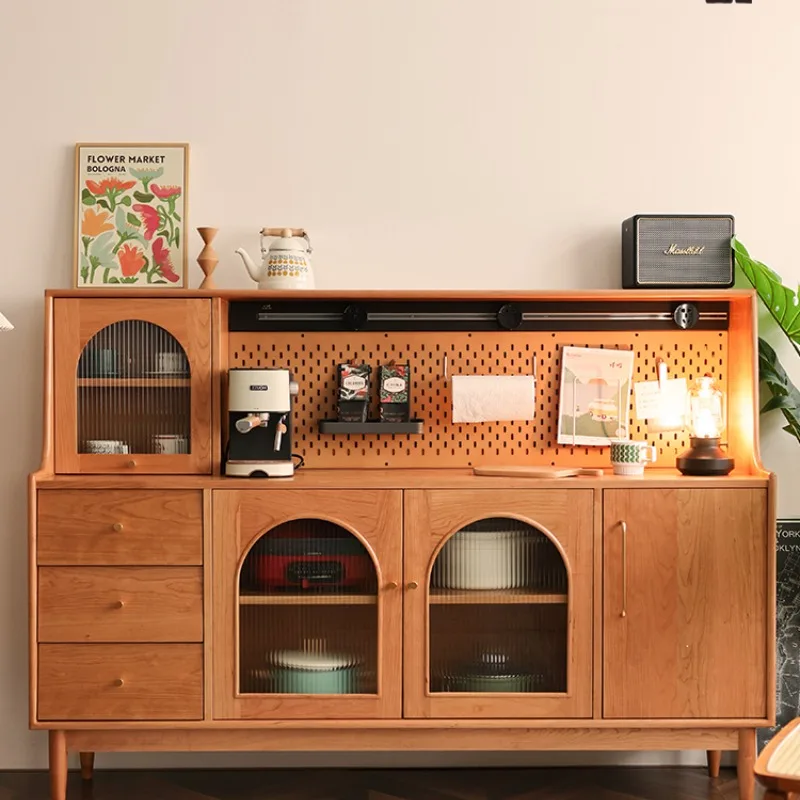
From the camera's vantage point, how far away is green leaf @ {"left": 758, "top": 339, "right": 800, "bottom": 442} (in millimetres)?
2734

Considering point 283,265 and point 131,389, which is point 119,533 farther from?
point 283,265

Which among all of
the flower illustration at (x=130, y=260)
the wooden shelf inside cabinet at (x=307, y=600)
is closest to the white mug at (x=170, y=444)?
the wooden shelf inside cabinet at (x=307, y=600)

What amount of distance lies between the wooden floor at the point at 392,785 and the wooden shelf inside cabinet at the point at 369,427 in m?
1.05

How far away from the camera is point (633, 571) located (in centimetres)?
254

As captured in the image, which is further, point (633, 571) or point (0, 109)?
point (0, 109)

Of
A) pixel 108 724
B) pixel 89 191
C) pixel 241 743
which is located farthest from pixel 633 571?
pixel 89 191

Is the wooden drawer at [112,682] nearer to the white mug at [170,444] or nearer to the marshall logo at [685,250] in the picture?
the white mug at [170,444]

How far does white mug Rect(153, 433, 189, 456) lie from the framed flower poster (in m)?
0.51

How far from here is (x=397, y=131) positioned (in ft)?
9.66

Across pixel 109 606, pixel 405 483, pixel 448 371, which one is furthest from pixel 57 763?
pixel 448 371

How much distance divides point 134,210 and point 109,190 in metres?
0.10

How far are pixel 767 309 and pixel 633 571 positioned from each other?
972 millimetres

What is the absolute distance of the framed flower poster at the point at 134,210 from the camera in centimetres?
291

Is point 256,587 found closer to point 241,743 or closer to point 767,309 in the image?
point 241,743
